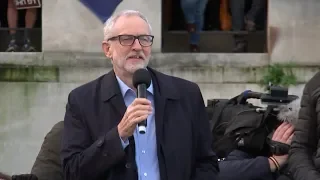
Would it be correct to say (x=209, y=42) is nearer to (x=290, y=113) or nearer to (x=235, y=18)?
(x=235, y=18)

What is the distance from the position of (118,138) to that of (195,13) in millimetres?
6902

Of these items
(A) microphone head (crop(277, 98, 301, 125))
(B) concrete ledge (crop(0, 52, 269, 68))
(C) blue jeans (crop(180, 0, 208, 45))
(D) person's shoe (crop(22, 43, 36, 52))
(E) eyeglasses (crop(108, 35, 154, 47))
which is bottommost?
(A) microphone head (crop(277, 98, 301, 125))

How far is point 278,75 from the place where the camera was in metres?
9.66

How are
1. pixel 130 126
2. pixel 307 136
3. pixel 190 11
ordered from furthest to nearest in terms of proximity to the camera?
pixel 190 11 < pixel 307 136 < pixel 130 126

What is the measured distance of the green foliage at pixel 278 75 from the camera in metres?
9.46

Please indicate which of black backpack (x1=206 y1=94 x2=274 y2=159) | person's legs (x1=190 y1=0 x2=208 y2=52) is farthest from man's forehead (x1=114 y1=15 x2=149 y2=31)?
person's legs (x1=190 y1=0 x2=208 y2=52)

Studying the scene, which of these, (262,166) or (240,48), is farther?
(240,48)

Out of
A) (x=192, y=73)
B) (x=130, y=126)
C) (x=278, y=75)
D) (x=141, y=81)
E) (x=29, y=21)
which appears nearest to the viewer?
(x=130, y=126)

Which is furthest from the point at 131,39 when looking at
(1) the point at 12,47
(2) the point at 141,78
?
(1) the point at 12,47

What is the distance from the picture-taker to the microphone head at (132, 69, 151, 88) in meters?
3.60

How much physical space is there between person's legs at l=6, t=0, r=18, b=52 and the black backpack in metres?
5.52

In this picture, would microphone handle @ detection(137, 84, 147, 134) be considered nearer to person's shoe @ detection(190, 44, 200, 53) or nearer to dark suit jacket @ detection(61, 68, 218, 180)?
dark suit jacket @ detection(61, 68, 218, 180)

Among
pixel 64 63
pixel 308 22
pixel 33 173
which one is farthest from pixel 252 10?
pixel 33 173

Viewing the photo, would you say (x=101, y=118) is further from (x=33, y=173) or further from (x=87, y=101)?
(x=33, y=173)
